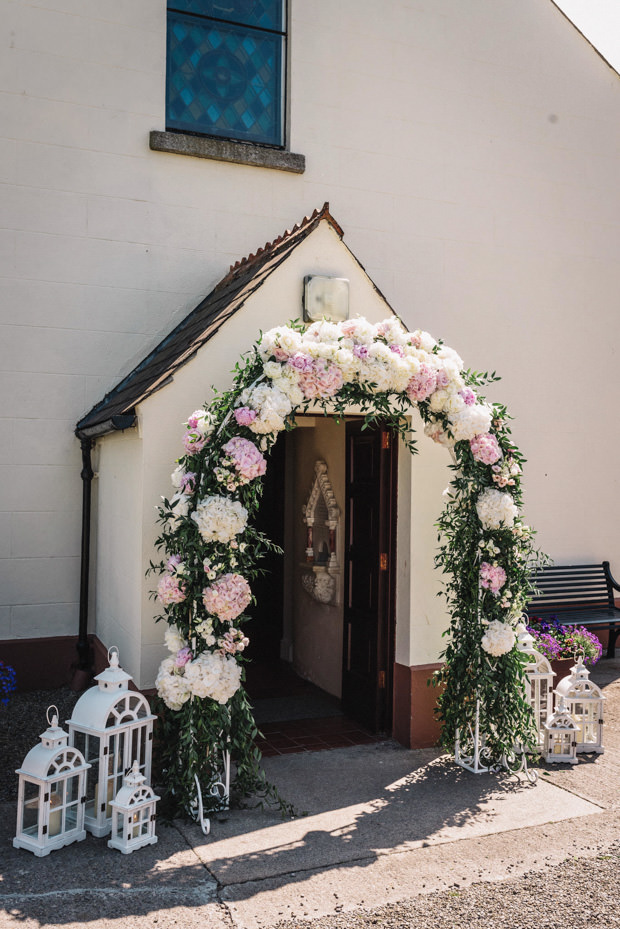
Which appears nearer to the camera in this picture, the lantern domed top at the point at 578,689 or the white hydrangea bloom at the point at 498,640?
the white hydrangea bloom at the point at 498,640

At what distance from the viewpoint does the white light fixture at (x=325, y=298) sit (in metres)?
5.36

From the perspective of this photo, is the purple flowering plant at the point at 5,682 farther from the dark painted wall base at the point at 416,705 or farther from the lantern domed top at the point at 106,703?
the dark painted wall base at the point at 416,705

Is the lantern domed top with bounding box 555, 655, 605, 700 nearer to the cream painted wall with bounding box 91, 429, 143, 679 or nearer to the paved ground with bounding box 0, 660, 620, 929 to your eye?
the paved ground with bounding box 0, 660, 620, 929

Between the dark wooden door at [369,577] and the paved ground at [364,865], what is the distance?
1003 mm

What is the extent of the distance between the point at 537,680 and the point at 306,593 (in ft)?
9.59

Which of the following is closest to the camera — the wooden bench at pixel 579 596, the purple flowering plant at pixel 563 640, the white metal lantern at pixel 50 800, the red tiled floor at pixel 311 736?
the white metal lantern at pixel 50 800

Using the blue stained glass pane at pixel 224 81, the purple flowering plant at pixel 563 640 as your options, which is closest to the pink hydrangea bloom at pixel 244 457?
the purple flowering plant at pixel 563 640

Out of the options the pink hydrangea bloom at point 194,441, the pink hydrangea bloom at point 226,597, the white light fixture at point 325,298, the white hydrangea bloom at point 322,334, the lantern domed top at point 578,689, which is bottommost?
the lantern domed top at point 578,689

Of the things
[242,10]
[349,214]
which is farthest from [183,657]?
[242,10]

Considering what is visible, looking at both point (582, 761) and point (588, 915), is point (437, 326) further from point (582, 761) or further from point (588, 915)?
point (588, 915)

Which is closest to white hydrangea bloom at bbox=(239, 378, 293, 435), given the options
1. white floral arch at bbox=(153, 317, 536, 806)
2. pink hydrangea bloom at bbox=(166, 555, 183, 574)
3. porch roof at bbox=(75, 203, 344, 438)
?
white floral arch at bbox=(153, 317, 536, 806)

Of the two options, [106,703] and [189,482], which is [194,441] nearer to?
[189,482]

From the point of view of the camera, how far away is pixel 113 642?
235 inches

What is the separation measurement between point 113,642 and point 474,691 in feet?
8.74
